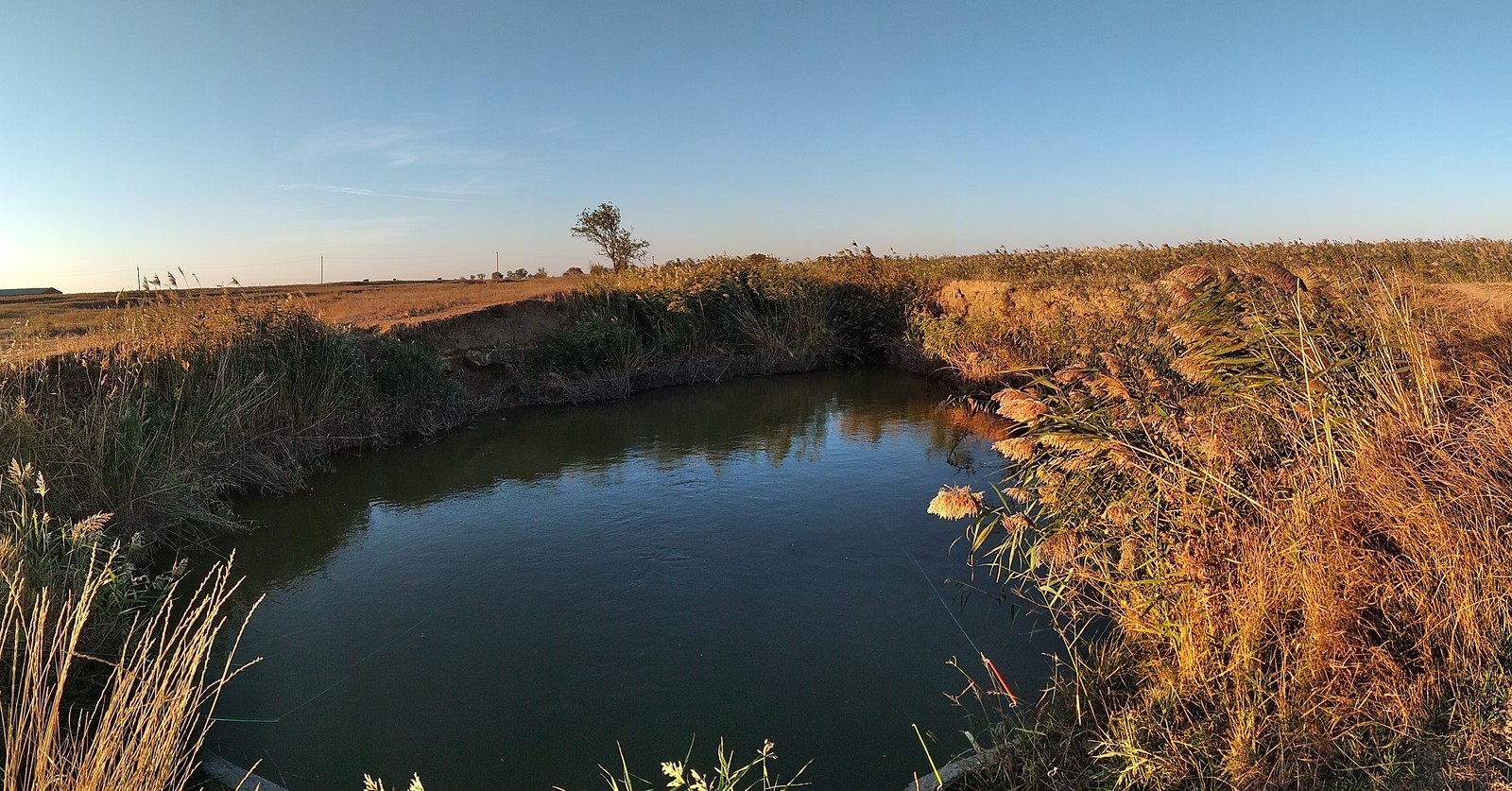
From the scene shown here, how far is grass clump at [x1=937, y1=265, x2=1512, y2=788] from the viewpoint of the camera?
264 cm

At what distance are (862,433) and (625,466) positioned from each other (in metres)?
3.33

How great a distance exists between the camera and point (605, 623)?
4953 mm

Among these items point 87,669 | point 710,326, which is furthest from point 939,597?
point 710,326

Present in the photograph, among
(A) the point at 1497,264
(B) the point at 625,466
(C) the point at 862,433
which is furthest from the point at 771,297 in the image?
(A) the point at 1497,264

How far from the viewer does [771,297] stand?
55.6ft

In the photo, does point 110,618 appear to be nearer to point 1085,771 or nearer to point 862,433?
point 1085,771

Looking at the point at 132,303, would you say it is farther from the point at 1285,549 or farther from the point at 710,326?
the point at 1285,549

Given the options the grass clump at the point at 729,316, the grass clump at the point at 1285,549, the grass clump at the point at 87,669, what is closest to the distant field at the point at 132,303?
the grass clump at the point at 729,316

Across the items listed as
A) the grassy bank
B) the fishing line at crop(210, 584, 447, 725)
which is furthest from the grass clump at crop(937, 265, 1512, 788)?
Result: the fishing line at crop(210, 584, 447, 725)

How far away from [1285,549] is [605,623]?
12.4ft

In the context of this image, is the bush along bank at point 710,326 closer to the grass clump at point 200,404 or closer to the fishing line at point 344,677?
the grass clump at point 200,404

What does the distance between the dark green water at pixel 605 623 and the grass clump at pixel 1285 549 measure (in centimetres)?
92

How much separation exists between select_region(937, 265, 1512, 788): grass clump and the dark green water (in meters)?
0.92

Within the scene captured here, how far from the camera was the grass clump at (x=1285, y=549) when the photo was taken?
8.66 feet
